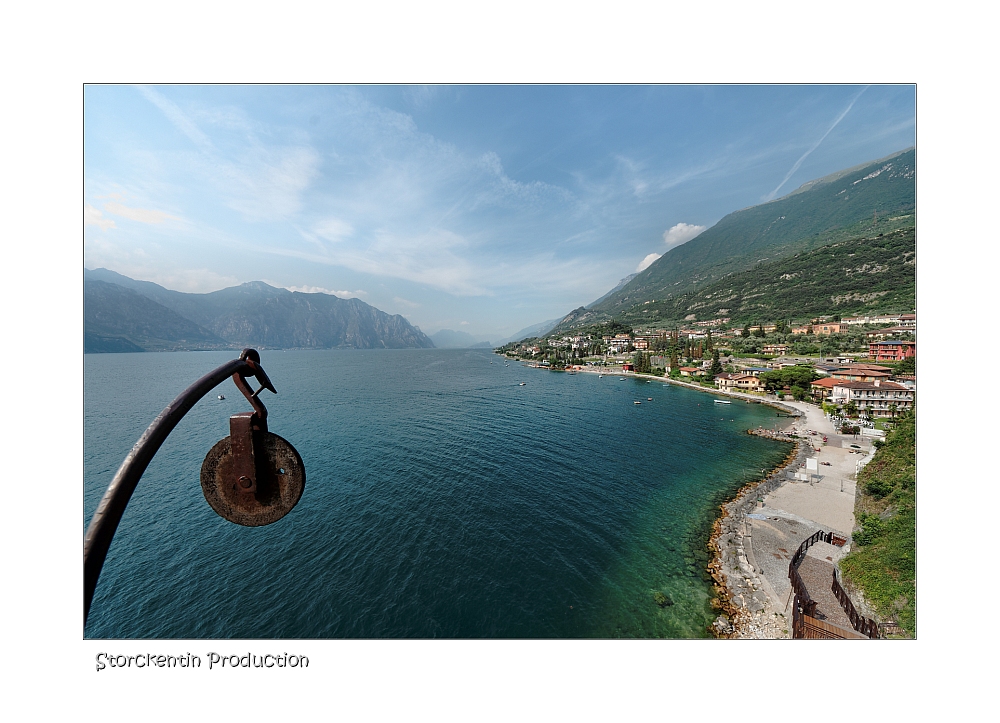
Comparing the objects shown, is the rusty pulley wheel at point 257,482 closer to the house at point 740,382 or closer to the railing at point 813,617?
the railing at point 813,617

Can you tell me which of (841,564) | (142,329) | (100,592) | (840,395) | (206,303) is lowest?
(100,592)

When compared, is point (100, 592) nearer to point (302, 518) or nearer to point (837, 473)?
point (302, 518)

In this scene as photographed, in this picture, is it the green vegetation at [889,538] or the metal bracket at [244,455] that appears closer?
the metal bracket at [244,455]

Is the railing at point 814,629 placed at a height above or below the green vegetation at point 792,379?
below

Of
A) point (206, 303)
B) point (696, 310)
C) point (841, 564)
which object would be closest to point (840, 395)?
point (841, 564)

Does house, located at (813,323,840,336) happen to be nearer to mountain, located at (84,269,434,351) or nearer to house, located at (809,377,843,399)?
house, located at (809,377,843,399)

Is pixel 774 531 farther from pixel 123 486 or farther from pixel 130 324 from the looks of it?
pixel 130 324

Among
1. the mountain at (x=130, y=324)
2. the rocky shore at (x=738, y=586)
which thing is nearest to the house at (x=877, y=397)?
the rocky shore at (x=738, y=586)
